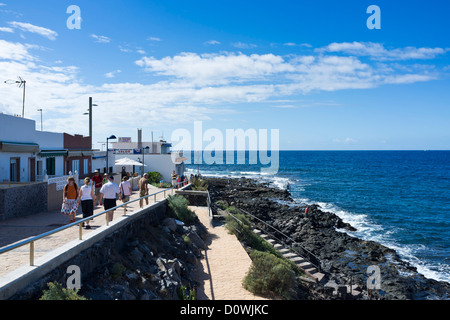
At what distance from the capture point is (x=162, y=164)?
3709cm

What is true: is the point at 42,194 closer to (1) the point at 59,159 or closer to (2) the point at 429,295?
(1) the point at 59,159

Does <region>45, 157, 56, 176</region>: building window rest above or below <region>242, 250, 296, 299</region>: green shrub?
above

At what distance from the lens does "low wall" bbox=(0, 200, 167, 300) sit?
21.0 ft

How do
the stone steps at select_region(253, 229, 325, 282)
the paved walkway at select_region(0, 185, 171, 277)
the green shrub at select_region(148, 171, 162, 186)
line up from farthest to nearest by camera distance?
the green shrub at select_region(148, 171, 162, 186) → the stone steps at select_region(253, 229, 325, 282) → the paved walkway at select_region(0, 185, 171, 277)

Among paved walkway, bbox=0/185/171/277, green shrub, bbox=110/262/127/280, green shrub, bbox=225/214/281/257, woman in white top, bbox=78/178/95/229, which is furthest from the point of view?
green shrub, bbox=225/214/281/257

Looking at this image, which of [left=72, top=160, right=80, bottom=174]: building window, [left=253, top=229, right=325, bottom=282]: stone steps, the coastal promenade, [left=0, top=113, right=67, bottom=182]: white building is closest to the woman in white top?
the coastal promenade

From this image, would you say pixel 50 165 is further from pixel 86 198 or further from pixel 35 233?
pixel 35 233

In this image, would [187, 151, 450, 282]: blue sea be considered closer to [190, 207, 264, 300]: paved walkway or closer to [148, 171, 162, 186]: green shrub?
[148, 171, 162, 186]: green shrub

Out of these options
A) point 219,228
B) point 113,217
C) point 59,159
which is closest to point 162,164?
point 59,159

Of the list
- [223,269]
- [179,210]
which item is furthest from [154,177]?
[223,269]

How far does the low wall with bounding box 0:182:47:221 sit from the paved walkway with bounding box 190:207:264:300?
24.0ft

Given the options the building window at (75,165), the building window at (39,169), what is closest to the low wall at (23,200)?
the building window at (39,169)

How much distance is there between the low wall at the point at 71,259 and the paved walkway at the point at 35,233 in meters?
0.23
